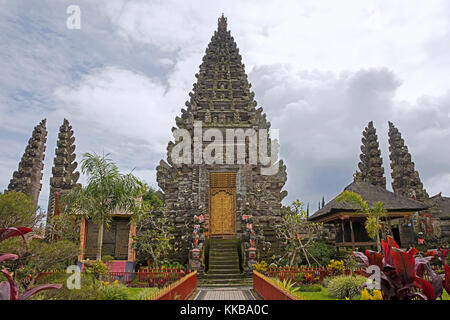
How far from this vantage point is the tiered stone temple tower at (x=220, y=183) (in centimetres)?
1794

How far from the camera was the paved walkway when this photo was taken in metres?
10.2

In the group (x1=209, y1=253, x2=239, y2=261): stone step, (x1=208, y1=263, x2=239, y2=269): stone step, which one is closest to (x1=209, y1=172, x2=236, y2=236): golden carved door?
(x1=209, y1=253, x2=239, y2=261): stone step

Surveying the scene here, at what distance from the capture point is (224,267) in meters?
15.1

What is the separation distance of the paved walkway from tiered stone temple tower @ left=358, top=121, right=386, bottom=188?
21.2 m

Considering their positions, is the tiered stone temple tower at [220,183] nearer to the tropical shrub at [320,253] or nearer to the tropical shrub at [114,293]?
the tropical shrub at [320,253]

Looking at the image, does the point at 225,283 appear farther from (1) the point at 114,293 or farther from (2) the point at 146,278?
(1) the point at 114,293

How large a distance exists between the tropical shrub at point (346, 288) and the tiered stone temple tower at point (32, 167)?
2124cm

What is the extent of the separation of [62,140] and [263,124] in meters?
16.7

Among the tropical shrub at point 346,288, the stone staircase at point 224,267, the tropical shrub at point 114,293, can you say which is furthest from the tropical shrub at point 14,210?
the tropical shrub at point 346,288

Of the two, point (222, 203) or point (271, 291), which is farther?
point (222, 203)

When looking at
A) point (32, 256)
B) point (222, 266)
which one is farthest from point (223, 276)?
point (32, 256)

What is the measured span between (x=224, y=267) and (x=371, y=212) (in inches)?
323
